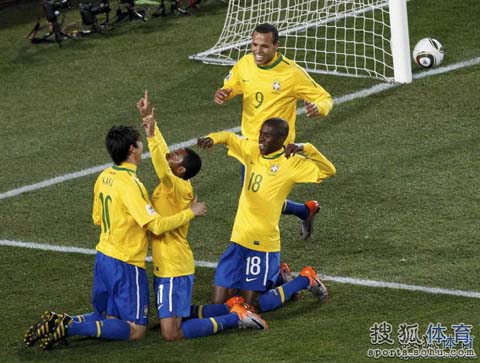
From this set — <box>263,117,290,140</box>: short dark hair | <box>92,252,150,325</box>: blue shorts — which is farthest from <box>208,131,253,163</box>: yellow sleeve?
<box>92,252,150,325</box>: blue shorts

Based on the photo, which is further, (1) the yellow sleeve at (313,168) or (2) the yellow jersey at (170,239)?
(1) the yellow sleeve at (313,168)

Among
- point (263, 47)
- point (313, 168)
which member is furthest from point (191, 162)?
point (263, 47)

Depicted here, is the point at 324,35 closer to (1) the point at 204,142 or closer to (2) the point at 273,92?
(2) the point at 273,92

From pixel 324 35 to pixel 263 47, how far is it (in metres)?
6.08

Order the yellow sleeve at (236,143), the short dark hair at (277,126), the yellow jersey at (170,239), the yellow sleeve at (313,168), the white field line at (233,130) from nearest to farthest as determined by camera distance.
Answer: the yellow jersey at (170,239) → the short dark hair at (277,126) → the yellow sleeve at (313,168) → the yellow sleeve at (236,143) → the white field line at (233,130)

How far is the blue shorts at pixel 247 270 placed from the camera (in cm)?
964

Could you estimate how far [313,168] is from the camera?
32.0ft

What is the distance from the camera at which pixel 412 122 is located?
1395 cm

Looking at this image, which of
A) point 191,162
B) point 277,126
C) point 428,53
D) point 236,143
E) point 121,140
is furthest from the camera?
point 428,53

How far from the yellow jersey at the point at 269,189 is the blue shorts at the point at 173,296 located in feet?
2.32

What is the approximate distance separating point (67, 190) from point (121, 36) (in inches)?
215

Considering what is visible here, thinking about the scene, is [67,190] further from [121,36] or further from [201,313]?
[121,36]

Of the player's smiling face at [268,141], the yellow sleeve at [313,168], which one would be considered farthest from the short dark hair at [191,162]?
the yellow sleeve at [313,168]

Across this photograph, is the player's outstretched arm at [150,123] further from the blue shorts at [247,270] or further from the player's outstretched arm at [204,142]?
the blue shorts at [247,270]
